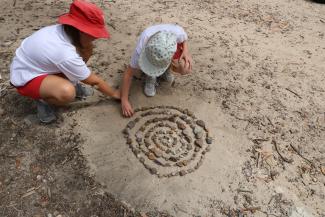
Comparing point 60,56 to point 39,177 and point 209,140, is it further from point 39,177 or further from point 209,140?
point 209,140

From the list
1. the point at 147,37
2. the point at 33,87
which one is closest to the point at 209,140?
the point at 147,37

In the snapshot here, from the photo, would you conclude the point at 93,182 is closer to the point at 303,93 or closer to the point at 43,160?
the point at 43,160

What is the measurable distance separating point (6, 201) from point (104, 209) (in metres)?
0.66

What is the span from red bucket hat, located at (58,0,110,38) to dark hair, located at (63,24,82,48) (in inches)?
3.6

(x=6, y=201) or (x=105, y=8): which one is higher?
(x=105, y=8)

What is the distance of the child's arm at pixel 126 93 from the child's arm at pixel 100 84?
0.07m

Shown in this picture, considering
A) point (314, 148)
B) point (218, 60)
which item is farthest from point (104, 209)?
point (218, 60)

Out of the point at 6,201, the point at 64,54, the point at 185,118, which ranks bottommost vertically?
the point at 6,201

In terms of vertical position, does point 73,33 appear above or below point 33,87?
above

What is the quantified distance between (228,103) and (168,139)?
70 centimetres

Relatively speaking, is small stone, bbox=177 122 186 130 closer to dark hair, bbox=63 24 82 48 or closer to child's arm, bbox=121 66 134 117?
child's arm, bbox=121 66 134 117

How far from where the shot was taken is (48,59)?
2.52 m

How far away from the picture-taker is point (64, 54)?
2.47 metres

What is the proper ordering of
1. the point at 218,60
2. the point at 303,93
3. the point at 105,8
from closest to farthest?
the point at 303,93
the point at 218,60
the point at 105,8
